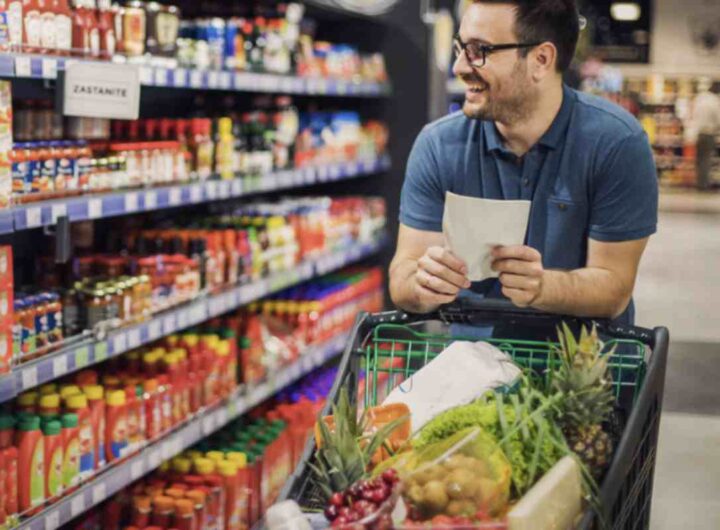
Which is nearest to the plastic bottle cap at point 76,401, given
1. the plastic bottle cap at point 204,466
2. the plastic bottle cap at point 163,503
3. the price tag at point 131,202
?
the plastic bottle cap at point 163,503

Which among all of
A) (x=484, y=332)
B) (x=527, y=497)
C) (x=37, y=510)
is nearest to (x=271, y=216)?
(x=37, y=510)

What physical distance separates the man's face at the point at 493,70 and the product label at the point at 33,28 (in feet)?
4.72

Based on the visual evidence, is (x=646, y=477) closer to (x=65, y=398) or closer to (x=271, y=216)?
(x=65, y=398)

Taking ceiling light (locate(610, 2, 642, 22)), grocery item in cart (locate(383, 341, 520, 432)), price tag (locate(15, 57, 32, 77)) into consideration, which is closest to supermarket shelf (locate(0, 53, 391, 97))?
price tag (locate(15, 57, 32, 77))

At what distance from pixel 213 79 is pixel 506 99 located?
2.20 m

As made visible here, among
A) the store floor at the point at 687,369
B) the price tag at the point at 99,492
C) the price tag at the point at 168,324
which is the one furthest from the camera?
the store floor at the point at 687,369

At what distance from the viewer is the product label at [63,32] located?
11.6 feet

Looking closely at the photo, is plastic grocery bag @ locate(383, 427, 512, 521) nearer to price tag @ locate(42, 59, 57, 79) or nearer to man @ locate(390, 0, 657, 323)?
man @ locate(390, 0, 657, 323)

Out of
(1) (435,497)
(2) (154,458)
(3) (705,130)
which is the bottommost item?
(2) (154,458)

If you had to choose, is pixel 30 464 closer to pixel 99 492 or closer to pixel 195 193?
pixel 99 492

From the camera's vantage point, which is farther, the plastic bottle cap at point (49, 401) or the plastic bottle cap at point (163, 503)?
the plastic bottle cap at point (163, 503)

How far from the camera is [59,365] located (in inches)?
134

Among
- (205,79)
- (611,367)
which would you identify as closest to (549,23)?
(611,367)

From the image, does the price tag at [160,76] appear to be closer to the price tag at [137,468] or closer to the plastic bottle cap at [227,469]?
the price tag at [137,468]
